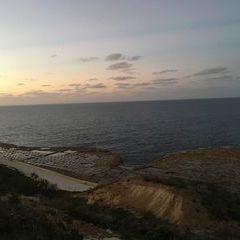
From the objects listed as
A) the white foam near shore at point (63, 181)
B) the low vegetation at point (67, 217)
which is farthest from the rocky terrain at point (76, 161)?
the low vegetation at point (67, 217)

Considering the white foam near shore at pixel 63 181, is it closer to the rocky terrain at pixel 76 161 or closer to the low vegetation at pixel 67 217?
the rocky terrain at pixel 76 161

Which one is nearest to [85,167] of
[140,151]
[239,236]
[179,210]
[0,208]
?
[140,151]

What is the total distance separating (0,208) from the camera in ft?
60.1

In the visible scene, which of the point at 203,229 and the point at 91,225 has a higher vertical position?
the point at 91,225

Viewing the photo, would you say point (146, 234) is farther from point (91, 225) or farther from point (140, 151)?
point (140, 151)

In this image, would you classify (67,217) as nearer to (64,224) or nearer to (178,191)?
(64,224)

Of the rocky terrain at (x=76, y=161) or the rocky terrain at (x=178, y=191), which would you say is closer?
the rocky terrain at (x=178, y=191)

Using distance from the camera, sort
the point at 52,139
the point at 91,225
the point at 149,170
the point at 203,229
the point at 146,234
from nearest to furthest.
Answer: the point at 91,225, the point at 146,234, the point at 203,229, the point at 149,170, the point at 52,139

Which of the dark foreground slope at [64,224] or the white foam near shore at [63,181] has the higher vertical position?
the dark foreground slope at [64,224]

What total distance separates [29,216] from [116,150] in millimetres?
54626

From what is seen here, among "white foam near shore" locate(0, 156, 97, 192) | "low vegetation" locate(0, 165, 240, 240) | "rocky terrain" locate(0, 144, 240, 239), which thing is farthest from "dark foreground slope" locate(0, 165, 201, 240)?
"white foam near shore" locate(0, 156, 97, 192)

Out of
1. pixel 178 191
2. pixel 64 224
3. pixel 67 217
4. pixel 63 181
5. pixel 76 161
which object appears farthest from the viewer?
pixel 76 161

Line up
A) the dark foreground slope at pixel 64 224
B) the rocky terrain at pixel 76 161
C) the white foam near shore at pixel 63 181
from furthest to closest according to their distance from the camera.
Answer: the rocky terrain at pixel 76 161
the white foam near shore at pixel 63 181
the dark foreground slope at pixel 64 224

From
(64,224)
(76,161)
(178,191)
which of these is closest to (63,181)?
(76,161)
